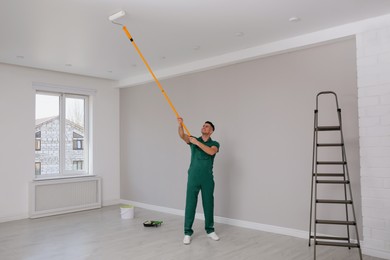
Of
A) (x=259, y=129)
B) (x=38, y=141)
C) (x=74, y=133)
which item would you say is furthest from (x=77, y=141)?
(x=259, y=129)

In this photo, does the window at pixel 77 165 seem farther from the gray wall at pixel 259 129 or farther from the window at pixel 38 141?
the gray wall at pixel 259 129

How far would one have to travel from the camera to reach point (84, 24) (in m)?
3.71

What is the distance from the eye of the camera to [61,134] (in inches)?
241

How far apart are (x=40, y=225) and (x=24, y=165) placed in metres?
1.15

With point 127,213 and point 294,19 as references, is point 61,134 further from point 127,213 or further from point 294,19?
point 294,19

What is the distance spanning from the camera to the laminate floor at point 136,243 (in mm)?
3551

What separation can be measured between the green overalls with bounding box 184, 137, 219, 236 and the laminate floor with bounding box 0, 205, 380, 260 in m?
0.25

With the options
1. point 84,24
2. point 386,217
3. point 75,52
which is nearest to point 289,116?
point 386,217

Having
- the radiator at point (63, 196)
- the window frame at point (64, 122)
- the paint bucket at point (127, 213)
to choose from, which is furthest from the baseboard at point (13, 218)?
the paint bucket at point (127, 213)

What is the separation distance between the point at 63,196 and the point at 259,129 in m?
3.78

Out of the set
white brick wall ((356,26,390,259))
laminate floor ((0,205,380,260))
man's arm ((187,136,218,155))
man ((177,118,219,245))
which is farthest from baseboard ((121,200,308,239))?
man's arm ((187,136,218,155))

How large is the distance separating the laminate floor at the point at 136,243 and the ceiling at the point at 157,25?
2.61 meters

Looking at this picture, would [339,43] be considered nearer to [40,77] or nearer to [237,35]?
[237,35]

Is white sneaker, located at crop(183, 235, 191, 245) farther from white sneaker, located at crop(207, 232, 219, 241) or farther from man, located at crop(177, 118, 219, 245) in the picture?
white sneaker, located at crop(207, 232, 219, 241)
